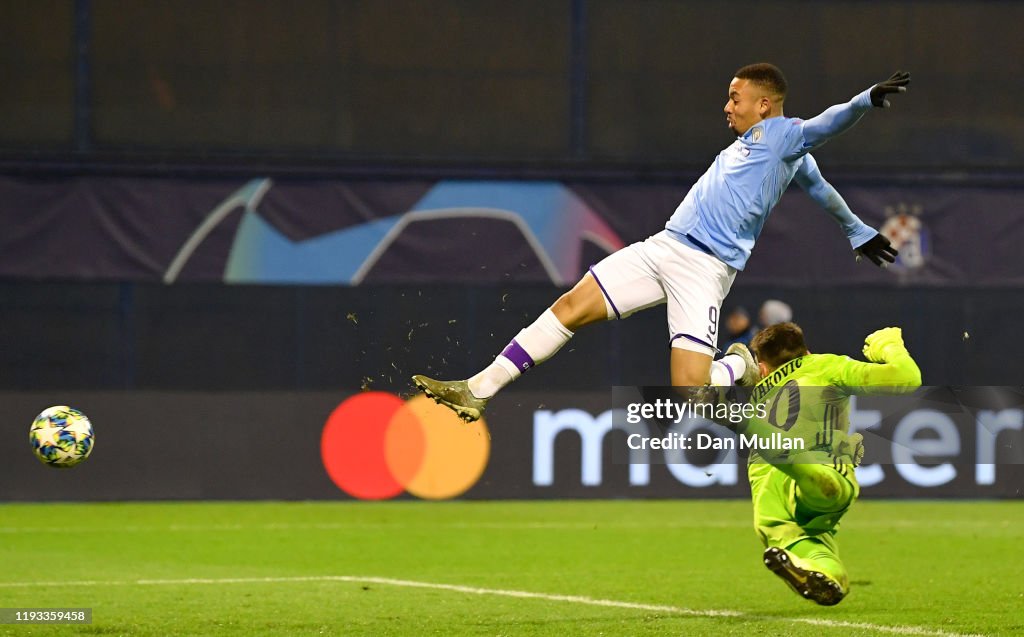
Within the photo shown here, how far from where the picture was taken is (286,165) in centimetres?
Result: 1902

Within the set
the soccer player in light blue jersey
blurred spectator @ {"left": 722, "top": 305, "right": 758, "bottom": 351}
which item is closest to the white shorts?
the soccer player in light blue jersey

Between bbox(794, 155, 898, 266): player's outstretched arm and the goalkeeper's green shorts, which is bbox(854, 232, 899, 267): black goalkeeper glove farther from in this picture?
the goalkeeper's green shorts

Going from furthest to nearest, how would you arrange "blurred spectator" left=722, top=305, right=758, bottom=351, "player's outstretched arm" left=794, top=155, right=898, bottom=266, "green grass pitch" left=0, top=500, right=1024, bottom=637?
"blurred spectator" left=722, top=305, right=758, bottom=351 < "green grass pitch" left=0, top=500, right=1024, bottom=637 < "player's outstretched arm" left=794, top=155, right=898, bottom=266

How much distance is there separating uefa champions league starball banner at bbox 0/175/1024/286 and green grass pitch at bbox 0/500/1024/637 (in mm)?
2762

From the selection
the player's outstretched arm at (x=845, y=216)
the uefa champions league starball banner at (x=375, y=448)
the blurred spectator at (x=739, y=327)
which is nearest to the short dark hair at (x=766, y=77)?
the player's outstretched arm at (x=845, y=216)

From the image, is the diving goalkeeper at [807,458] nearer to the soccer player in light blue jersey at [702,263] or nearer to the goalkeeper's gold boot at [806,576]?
the goalkeeper's gold boot at [806,576]

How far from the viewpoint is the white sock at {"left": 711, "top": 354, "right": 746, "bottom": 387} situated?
→ 856cm

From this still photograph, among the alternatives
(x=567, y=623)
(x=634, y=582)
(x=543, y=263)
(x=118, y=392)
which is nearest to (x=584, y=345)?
(x=543, y=263)

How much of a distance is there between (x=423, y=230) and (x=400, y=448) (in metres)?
2.85

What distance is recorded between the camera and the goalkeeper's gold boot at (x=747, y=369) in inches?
347

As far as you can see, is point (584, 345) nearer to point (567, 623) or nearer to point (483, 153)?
point (483, 153)

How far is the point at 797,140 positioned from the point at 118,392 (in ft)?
33.3

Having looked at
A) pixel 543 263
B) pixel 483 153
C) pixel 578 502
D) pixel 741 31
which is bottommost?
pixel 578 502

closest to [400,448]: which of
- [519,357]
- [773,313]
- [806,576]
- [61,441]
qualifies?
[773,313]
